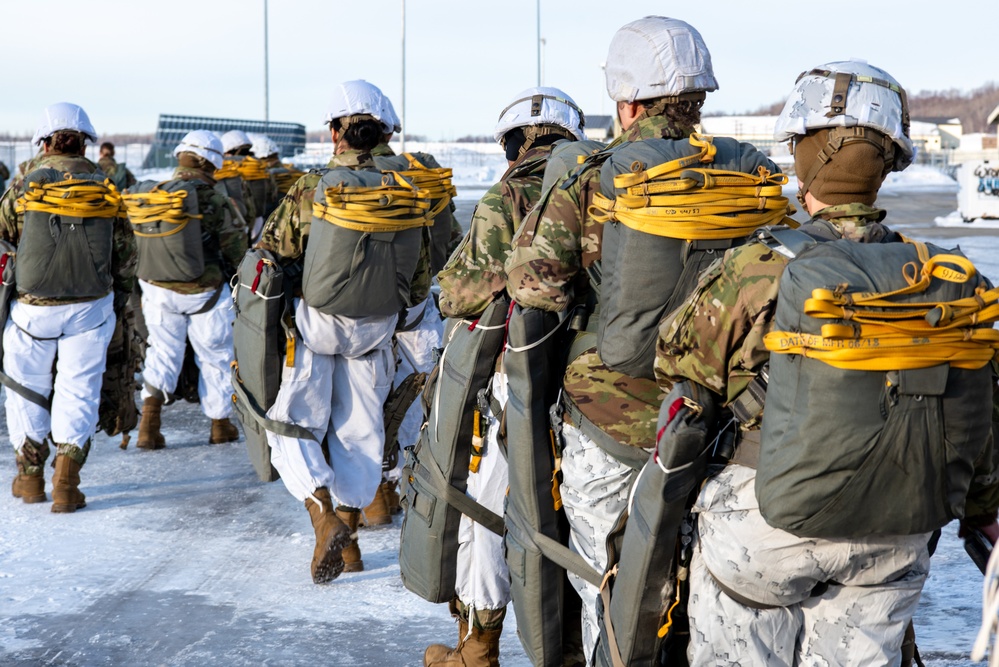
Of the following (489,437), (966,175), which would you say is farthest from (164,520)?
(966,175)

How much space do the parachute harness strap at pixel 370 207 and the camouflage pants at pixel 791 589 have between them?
9.54ft

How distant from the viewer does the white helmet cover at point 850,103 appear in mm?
2773

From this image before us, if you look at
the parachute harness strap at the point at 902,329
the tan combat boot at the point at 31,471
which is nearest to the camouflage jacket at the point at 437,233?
the tan combat boot at the point at 31,471

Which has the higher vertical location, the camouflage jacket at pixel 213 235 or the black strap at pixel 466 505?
the camouflage jacket at pixel 213 235

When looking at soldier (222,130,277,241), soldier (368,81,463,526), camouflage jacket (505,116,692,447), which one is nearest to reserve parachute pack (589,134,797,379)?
camouflage jacket (505,116,692,447)

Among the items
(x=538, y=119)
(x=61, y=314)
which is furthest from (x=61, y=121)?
(x=538, y=119)

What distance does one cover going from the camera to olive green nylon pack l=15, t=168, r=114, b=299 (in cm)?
680

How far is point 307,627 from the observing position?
517 cm

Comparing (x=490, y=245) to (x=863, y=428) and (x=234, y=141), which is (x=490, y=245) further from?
(x=234, y=141)

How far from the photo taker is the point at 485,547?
4465 mm

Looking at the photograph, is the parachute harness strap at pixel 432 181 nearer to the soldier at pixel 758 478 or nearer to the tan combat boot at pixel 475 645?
the tan combat boot at pixel 475 645

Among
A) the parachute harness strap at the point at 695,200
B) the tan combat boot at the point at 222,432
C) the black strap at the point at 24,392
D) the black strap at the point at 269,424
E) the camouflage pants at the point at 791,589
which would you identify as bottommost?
the tan combat boot at the point at 222,432

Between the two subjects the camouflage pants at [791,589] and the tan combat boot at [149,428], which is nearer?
the camouflage pants at [791,589]

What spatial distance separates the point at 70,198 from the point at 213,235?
170 cm
